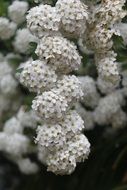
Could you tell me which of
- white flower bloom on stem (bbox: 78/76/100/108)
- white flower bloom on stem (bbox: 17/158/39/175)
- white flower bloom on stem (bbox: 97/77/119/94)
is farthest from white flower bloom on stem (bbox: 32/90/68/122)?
white flower bloom on stem (bbox: 17/158/39/175)

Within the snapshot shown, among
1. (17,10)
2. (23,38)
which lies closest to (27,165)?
(23,38)

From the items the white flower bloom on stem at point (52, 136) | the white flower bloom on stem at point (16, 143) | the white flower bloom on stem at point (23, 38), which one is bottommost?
the white flower bloom on stem at point (16, 143)

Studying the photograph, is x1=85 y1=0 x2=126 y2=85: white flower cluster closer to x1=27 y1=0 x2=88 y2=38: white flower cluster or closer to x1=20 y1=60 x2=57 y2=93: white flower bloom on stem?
x1=27 y1=0 x2=88 y2=38: white flower cluster

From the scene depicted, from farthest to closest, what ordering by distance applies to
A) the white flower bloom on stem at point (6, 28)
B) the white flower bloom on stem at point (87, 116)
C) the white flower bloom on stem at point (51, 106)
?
the white flower bloom on stem at point (87, 116) < the white flower bloom on stem at point (6, 28) < the white flower bloom on stem at point (51, 106)

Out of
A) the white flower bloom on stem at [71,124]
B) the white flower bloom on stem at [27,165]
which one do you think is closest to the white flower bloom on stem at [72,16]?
the white flower bloom on stem at [71,124]

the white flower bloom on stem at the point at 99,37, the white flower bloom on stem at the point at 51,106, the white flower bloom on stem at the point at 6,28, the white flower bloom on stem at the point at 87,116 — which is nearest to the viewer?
the white flower bloom on stem at the point at 51,106

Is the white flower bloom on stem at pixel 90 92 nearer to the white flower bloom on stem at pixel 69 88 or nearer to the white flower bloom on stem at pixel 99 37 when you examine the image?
the white flower bloom on stem at pixel 99 37

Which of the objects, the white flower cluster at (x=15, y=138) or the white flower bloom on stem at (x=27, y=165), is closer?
the white flower cluster at (x=15, y=138)

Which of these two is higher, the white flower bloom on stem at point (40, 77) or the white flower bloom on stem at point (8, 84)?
the white flower bloom on stem at point (40, 77)
